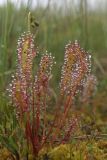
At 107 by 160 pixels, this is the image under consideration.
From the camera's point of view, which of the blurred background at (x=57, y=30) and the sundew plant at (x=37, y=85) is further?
the blurred background at (x=57, y=30)

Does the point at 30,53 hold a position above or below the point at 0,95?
above

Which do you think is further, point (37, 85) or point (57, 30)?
point (57, 30)

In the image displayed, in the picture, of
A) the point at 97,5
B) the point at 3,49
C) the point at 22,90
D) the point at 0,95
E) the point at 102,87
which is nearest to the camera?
the point at 22,90

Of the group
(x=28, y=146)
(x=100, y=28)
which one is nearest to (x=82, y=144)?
→ (x=28, y=146)

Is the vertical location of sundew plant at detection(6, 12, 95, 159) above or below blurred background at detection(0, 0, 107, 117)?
below

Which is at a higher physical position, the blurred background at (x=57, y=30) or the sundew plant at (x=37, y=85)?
the blurred background at (x=57, y=30)

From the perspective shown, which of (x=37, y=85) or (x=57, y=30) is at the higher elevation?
(x=57, y=30)

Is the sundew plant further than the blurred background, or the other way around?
the blurred background

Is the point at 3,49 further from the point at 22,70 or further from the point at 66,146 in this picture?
the point at 66,146
